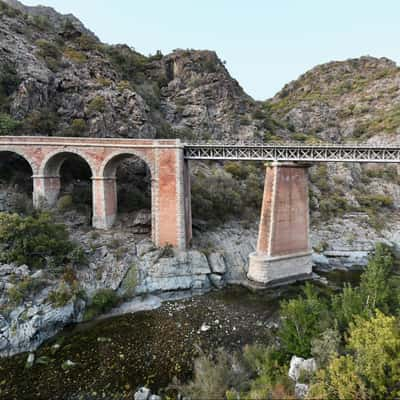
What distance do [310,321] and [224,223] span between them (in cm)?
1667

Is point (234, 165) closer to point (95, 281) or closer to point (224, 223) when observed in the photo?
point (224, 223)

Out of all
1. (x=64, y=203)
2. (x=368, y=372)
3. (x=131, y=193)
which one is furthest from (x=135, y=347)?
A: (x=131, y=193)

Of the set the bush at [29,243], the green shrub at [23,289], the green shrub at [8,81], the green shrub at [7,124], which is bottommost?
the green shrub at [23,289]

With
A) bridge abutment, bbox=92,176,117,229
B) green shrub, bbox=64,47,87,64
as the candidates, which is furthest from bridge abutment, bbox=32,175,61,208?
green shrub, bbox=64,47,87,64

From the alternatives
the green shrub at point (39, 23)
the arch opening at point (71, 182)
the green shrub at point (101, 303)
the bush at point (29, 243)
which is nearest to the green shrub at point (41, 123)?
the arch opening at point (71, 182)

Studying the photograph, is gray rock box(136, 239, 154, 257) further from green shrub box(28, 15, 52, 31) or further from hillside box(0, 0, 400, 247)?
green shrub box(28, 15, 52, 31)

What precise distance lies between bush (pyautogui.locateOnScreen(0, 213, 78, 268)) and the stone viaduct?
4.45 m

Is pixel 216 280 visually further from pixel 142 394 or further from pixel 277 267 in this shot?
pixel 142 394

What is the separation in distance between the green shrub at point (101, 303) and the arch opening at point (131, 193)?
6.73 metres

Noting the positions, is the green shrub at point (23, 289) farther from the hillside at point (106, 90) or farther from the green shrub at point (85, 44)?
the green shrub at point (85, 44)

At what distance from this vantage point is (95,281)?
1703cm

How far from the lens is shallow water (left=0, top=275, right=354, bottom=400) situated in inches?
423

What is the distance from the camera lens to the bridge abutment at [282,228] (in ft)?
63.4

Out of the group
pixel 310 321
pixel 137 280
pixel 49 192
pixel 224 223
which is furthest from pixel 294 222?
pixel 49 192
